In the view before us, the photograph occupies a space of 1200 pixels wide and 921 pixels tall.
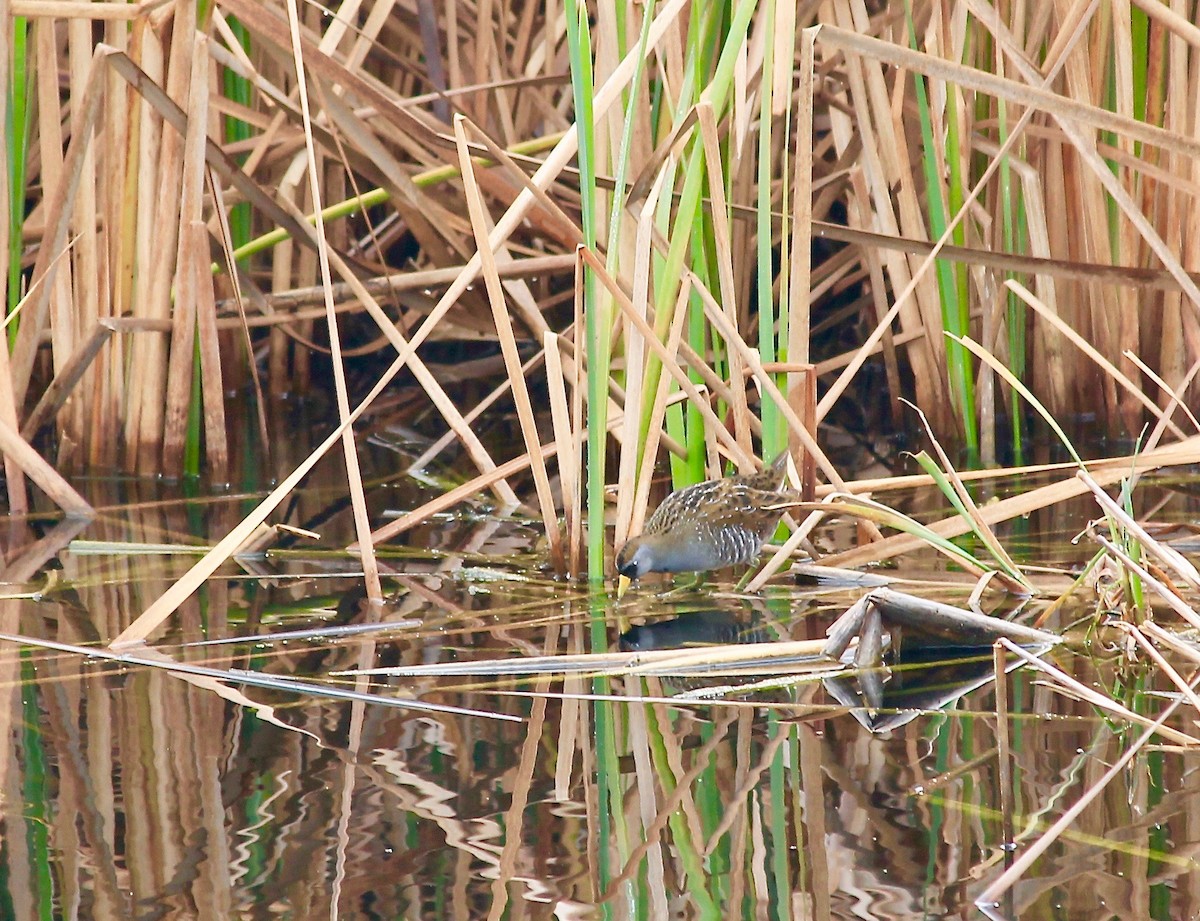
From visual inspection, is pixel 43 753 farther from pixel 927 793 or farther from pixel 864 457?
pixel 864 457

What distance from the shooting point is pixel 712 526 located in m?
2.81

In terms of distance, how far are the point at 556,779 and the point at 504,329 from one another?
3.65 ft

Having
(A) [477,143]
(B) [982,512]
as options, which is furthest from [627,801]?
(A) [477,143]

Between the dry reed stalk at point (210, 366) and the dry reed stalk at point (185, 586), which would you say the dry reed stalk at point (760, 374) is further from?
the dry reed stalk at point (210, 366)

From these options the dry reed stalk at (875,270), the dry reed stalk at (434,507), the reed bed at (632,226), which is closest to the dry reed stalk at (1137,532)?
the reed bed at (632,226)

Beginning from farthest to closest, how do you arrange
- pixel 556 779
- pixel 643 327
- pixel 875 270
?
pixel 875 270 < pixel 643 327 < pixel 556 779

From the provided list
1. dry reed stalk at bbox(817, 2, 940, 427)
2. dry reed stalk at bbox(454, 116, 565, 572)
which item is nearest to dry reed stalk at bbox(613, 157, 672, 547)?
dry reed stalk at bbox(454, 116, 565, 572)

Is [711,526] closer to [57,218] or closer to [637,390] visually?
[637,390]

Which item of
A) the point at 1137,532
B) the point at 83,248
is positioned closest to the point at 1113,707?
the point at 1137,532

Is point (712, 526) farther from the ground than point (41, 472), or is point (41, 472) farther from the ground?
point (41, 472)

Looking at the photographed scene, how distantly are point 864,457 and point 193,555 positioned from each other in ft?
5.73

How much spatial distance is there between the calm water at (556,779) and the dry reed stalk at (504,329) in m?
0.18

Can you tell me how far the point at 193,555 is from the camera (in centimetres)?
310

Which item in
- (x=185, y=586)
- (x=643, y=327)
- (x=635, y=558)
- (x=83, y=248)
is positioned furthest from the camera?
(x=83, y=248)
